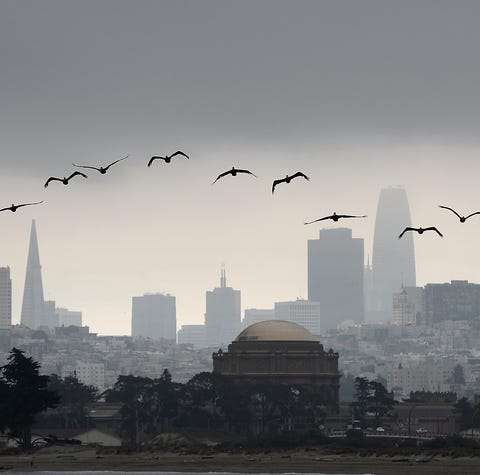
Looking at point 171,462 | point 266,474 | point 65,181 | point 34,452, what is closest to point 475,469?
point 266,474

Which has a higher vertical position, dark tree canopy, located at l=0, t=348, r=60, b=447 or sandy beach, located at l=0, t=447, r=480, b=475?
dark tree canopy, located at l=0, t=348, r=60, b=447

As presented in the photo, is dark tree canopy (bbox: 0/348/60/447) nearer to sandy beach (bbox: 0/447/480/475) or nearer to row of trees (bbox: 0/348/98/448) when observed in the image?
row of trees (bbox: 0/348/98/448)

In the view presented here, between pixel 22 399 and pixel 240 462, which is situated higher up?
pixel 22 399

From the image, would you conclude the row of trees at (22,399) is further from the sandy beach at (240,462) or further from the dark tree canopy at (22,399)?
the sandy beach at (240,462)

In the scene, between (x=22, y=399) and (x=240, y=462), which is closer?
(x=240, y=462)

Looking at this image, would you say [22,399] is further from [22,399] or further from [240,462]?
[240,462]

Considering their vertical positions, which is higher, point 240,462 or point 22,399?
point 22,399

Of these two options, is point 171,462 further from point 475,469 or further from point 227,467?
point 475,469

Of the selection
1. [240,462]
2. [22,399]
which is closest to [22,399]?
[22,399]

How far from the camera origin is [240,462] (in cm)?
14962

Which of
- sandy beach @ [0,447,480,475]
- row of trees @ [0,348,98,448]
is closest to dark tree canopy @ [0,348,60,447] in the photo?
row of trees @ [0,348,98,448]

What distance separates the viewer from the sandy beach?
139 meters

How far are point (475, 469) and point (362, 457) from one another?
13033mm

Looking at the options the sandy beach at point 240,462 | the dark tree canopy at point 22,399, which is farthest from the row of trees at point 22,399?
the sandy beach at point 240,462
